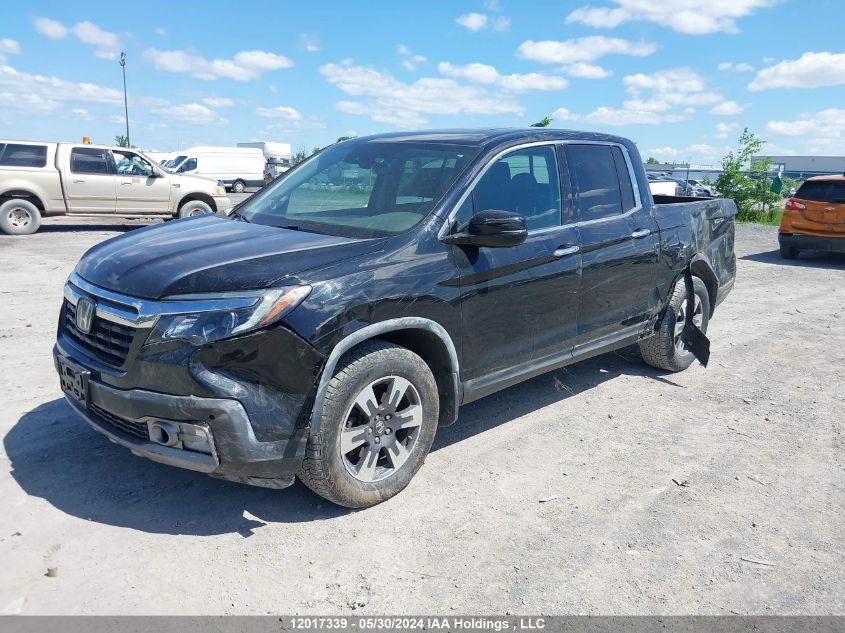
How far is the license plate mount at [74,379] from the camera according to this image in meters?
3.35

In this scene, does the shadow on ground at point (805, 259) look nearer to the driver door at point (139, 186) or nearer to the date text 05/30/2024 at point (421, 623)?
the date text 05/30/2024 at point (421, 623)

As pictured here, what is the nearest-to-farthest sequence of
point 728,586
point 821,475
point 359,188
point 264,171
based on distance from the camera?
point 728,586 < point 821,475 < point 359,188 < point 264,171

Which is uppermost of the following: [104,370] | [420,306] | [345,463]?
[420,306]

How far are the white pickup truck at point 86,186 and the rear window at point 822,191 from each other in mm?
12626

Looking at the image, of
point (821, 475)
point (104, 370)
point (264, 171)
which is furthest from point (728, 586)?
point (264, 171)

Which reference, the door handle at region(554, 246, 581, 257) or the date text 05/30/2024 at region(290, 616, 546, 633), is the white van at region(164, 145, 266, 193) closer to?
the door handle at region(554, 246, 581, 257)

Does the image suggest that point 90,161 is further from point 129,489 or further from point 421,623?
point 421,623

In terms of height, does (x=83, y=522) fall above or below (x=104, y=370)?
below

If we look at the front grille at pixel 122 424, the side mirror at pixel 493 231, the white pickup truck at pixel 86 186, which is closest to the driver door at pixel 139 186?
the white pickup truck at pixel 86 186

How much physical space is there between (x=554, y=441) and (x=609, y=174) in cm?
200

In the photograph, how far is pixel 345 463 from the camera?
3430 millimetres

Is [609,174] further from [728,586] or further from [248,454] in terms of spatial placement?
[248,454]

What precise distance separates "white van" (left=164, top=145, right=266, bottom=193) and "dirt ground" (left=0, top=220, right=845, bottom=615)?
1243 inches

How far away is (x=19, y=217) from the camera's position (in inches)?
581
